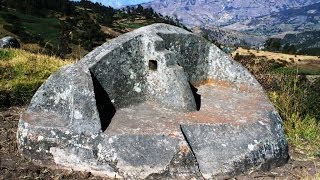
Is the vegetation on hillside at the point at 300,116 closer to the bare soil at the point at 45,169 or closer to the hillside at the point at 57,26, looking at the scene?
the bare soil at the point at 45,169

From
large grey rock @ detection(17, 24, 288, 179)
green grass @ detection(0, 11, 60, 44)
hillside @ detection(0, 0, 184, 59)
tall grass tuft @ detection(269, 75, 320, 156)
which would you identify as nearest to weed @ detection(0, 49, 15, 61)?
large grey rock @ detection(17, 24, 288, 179)

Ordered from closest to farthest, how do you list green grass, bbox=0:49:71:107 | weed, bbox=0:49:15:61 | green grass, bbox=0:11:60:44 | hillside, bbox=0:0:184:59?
green grass, bbox=0:49:71:107 → weed, bbox=0:49:15:61 → hillside, bbox=0:0:184:59 → green grass, bbox=0:11:60:44

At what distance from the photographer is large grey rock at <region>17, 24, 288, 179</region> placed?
23.1 ft

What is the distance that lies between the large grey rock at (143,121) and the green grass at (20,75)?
12.1 ft

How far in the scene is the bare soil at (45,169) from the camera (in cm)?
704

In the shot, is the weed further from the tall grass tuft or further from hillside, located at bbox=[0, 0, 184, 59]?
hillside, located at bbox=[0, 0, 184, 59]

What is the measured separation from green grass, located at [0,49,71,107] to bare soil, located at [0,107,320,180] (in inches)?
84.6

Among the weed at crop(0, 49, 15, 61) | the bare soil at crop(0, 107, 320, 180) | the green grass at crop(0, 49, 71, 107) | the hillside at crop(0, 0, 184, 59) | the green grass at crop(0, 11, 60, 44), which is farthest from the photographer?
the green grass at crop(0, 11, 60, 44)

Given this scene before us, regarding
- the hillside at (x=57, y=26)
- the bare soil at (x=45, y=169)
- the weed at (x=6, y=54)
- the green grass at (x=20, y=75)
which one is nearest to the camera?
the bare soil at (x=45, y=169)

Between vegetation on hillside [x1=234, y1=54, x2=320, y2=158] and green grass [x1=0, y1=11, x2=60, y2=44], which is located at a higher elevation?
vegetation on hillside [x1=234, y1=54, x2=320, y2=158]

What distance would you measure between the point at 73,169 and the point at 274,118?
11.1ft

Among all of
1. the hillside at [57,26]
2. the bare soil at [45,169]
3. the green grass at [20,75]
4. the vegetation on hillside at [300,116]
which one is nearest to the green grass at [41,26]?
the hillside at [57,26]

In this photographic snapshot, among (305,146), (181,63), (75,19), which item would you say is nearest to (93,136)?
(181,63)

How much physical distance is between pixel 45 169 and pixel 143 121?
1590mm
